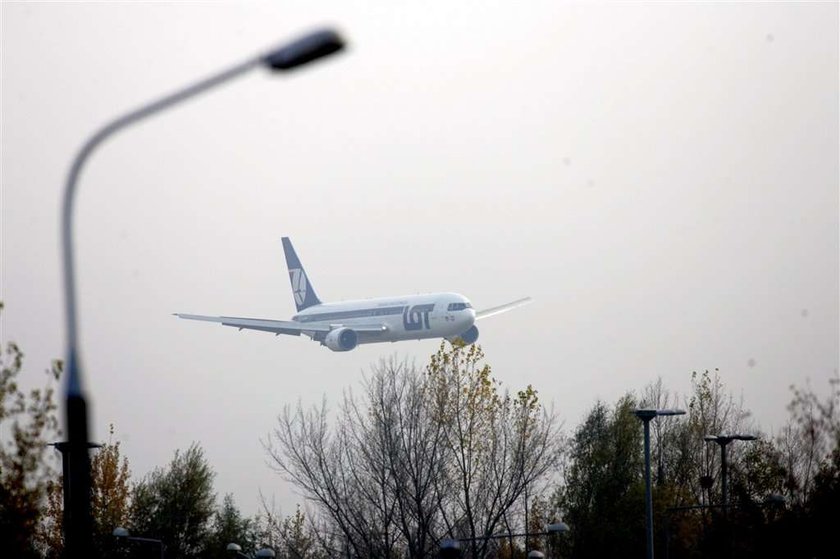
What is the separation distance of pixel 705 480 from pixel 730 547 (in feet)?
20.5

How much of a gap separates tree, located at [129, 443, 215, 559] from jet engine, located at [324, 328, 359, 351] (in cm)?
1144

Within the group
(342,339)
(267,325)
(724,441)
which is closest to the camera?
(724,441)

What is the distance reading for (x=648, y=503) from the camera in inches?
1855

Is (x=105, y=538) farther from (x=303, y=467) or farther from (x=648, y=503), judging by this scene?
(x=648, y=503)

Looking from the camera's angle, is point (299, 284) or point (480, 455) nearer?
point (480, 455)

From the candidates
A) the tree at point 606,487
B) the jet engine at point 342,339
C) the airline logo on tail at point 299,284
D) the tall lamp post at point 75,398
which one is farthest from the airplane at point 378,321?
the tall lamp post at point 75,398

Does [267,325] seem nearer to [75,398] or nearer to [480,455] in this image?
[480,455]

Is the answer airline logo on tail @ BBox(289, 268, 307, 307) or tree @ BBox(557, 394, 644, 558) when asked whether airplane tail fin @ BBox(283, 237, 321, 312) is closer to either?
airline logo on tail @ BBox(289, 268, 307, 307)

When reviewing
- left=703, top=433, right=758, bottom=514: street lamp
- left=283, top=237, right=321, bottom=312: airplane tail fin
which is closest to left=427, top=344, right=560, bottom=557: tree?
left=703, top=433, right=758, bottom=514: street lamp

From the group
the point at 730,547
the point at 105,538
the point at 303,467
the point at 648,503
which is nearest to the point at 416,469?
the point at 303,467

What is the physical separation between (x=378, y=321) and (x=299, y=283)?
97.3ft

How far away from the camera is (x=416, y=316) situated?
8838 centimetres

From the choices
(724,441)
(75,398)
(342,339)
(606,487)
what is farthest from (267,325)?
(75,398)

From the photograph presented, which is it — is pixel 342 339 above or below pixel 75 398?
above
